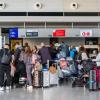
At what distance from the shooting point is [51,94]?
45.0 ft

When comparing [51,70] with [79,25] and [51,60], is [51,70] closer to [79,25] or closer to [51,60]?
[51,60]

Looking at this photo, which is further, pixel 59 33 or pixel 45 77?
pixel 59 33

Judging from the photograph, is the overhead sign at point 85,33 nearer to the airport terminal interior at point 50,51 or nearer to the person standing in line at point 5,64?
the airport terminal interior at point 50,51

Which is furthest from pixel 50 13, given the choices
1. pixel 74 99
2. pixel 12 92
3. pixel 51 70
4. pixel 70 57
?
pixel 74 99

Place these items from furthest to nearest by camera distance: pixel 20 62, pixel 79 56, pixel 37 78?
pixel 79 56 < pixel 20 62 < pixel 37 78

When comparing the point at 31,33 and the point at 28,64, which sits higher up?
the point at 31,33

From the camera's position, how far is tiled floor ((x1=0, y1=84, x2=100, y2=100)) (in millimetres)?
12744

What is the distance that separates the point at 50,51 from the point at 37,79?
3073 millimetres

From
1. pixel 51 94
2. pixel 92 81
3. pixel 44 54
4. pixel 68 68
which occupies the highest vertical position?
pixel 44 54

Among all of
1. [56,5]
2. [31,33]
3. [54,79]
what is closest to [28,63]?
[54,79]

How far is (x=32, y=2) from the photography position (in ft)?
94.5

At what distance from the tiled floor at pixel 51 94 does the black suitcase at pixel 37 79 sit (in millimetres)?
445

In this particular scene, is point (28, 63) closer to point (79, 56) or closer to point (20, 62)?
point (20, 62)

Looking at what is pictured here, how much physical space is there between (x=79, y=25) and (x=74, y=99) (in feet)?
54.9
